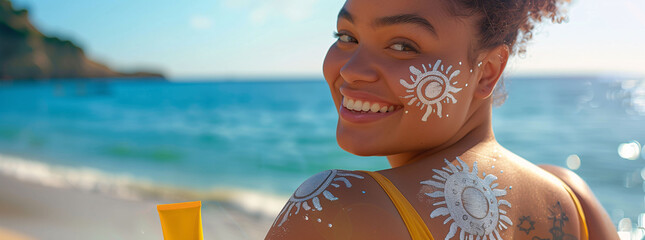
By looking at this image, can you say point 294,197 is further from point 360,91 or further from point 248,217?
point 248,217

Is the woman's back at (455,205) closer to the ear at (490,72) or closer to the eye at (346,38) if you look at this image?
the ear at (490,72)

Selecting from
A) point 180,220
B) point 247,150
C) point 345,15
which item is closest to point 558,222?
point 345,15

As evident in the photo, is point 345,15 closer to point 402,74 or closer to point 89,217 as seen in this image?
point 402,74

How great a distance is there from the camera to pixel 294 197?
3.36ft

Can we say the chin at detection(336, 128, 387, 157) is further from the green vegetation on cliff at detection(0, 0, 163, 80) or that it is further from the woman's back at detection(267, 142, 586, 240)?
the green vegetation on cliff at detection(0, 0, 163, 80)

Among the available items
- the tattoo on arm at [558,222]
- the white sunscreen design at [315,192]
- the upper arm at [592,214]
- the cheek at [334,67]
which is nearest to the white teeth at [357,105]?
the cheek at [334,67]

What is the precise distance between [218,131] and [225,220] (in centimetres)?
1220

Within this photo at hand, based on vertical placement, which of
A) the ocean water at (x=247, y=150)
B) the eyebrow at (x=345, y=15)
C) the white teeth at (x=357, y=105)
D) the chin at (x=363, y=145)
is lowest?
the chin at (x=363, y=145)

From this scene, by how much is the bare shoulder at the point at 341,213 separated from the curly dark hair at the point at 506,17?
464 mm

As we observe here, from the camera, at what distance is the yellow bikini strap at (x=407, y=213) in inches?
38.4

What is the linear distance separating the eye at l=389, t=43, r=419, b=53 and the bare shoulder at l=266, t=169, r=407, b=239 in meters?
0.32

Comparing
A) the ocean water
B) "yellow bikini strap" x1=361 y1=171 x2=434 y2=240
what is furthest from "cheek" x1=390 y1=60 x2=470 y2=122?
the ocean water

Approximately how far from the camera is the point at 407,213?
0.98 meters

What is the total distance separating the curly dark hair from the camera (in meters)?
1.18
